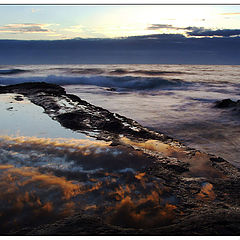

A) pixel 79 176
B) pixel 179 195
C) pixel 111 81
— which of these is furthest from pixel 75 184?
pixel 111 81

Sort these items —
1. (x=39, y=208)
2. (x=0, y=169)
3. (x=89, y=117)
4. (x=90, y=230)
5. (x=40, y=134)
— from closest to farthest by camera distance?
1. (x=90, y=230)
2. (x=39, y=208)
3. (x=0, y=169)
4. (x=40, y=134)
5. (x=89, y=117)

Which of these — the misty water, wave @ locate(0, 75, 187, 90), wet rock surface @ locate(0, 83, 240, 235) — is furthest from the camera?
wave @ locate(0, 75, 187, 90)

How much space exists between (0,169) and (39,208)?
0.85 metres

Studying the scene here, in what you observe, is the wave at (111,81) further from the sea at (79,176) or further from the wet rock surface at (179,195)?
the wet rock surface at (179,195)

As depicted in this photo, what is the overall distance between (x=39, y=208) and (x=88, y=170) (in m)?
0.72

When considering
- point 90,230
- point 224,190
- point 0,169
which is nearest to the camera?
point 90,230

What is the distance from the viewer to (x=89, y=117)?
4676 millimetres

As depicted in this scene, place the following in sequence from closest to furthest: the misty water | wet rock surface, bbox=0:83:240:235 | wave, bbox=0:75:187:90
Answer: wet rock surface, bbox=0:83:240:235
the misty water
wave, bbox=0:75:187:90

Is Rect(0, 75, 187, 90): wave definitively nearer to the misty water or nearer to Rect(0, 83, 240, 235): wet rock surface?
Rect(0, 83, 240, 235): wet rock surface

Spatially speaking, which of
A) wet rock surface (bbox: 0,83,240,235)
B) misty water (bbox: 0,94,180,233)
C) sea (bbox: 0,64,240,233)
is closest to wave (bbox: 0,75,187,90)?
sea (bbox: 0,64,240,233)

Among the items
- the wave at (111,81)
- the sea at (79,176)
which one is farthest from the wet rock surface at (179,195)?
the wave at (111,81)
